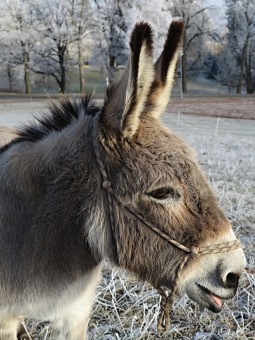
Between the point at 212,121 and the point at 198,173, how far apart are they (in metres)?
20.0

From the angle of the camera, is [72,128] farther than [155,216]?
Yes

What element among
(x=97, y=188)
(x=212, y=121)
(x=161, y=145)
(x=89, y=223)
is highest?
(x=161, y=145)

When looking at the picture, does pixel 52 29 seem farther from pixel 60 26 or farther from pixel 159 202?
pixel 159 202

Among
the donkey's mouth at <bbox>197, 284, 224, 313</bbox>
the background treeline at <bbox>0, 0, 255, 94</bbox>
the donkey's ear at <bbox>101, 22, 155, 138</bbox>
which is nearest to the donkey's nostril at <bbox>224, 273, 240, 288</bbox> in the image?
the donkey's mouth at <bbox>197, 284, 224, 313</bbox>

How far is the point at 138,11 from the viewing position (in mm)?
40781

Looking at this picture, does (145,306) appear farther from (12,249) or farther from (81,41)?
(81,41)

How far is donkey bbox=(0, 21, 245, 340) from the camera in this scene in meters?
1.97

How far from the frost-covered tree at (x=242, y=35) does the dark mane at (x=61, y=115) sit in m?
51.0

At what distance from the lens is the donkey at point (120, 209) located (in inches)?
77.7

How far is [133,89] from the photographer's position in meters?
1.87

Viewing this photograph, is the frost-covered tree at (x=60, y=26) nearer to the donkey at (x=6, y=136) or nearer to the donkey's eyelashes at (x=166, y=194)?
the donkey at (x=6, y=136)

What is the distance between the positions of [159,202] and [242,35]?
5338 centimetres

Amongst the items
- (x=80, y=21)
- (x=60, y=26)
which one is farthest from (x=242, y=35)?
(x=60, y=26)

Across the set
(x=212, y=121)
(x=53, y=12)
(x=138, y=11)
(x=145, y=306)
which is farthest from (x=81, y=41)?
(x=145, y=306)
